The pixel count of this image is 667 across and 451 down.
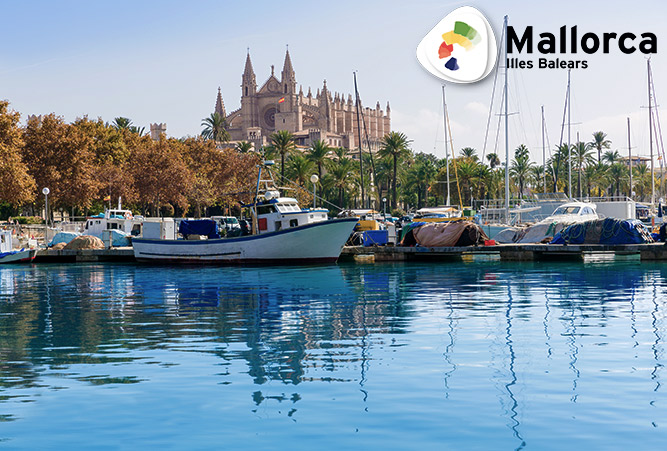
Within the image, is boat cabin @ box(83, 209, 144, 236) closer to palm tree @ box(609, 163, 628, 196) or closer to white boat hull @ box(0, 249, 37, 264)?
white boat hull @ box(0, 249, 37, 264)

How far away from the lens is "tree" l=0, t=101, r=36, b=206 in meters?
53.6

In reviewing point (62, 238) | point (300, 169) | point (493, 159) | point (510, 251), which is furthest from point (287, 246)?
point (493, 159)

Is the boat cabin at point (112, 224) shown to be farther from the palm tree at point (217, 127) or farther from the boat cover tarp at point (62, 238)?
the palm tree at point (217, 127)

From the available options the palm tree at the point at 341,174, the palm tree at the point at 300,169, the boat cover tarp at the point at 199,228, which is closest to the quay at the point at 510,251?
the boat cover tarp at the point at 199,228

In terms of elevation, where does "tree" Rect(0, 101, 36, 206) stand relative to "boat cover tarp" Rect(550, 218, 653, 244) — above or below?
above

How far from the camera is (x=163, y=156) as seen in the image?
76500 mm

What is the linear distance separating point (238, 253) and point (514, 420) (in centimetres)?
3180

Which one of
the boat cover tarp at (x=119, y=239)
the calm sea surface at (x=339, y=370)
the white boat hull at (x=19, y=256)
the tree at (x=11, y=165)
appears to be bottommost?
the calm sea surface at (x=339, y=370)

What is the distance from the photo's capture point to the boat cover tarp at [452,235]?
1638 inches

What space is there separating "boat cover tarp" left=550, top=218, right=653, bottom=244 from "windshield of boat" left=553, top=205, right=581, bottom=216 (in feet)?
21.7

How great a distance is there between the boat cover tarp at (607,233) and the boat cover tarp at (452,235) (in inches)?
194

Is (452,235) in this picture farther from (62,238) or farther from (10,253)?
(62,238)

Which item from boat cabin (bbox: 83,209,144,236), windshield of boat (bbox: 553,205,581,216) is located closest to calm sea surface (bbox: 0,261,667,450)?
windshield of boat (bbox: 553,205,581,216)

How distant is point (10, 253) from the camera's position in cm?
4431
